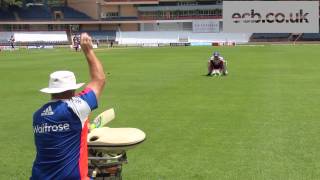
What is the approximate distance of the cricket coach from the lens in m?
4.63

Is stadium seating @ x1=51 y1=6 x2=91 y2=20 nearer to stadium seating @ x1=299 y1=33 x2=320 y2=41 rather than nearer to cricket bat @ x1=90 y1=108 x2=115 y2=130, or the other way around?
stadium seating @ x1=299 y1=33 x2=320 y2=41

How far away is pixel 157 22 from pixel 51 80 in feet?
310

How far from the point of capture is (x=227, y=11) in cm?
8950

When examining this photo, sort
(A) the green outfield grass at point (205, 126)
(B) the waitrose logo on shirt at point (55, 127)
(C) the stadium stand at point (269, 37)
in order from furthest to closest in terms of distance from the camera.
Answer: (C) the stadium stand at point (269, 37)
(A) the green outfield grass at point (205, 126)
(B) the waitrose logo on shirt at point (55, 127)

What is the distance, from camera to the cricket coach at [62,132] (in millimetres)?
4633

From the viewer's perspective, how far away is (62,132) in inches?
182

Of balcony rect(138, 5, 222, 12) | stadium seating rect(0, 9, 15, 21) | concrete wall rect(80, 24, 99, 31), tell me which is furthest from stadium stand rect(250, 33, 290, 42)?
stadium seating rect(0, 9, 15, 21)

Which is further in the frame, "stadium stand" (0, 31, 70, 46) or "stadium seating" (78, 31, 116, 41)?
"stadium seating" (78, 31, 116, 41)

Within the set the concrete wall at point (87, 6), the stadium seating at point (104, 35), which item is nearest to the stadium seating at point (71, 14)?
the concrete wall at point (87, 6)

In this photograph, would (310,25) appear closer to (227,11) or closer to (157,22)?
(227,11)

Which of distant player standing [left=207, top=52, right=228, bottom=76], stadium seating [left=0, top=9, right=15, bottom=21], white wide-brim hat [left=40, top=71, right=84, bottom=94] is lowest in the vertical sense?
distant player standing [left=207, top=52, right=228, bottom=76]

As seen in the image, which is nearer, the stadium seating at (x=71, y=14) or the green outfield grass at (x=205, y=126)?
the green outfield grass at (x=205, y=126)

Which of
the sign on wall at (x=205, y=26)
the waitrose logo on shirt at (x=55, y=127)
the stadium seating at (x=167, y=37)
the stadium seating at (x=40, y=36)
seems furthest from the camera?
the stadium seating at (x=40, y=36)

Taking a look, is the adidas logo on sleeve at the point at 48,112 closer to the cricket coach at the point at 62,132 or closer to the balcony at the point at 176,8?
the cricket coach at the point at 62,132
